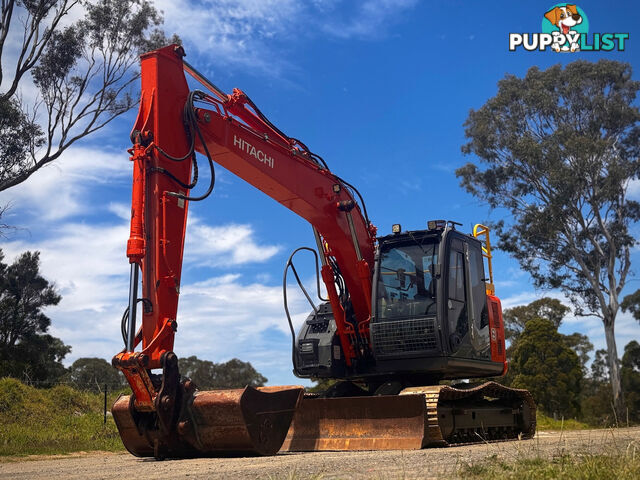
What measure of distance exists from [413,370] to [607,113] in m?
23.3

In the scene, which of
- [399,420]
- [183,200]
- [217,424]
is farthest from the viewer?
[399,420]

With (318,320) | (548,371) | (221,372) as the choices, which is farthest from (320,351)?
(221,372)

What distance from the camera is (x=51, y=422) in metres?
16.2

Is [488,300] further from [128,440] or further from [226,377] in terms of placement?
[226,377]

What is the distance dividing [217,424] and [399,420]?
259 cm

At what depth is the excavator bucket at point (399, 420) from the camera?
27.4 feet

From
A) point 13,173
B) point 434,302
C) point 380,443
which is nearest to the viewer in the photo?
point 380,443

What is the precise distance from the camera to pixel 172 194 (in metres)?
7.56

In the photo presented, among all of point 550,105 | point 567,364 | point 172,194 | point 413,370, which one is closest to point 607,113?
point 550,105

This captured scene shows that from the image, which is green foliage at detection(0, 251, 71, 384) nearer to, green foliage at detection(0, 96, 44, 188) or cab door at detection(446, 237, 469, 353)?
green foliage at detection(0, 96, 44, 188)

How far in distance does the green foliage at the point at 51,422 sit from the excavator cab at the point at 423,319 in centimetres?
486

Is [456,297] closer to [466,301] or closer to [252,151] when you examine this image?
[466,301]

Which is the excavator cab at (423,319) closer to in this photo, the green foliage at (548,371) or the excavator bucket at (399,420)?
the excavator bucket at (399,420)

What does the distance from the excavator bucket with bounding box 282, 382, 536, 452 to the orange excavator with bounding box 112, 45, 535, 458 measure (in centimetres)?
2
